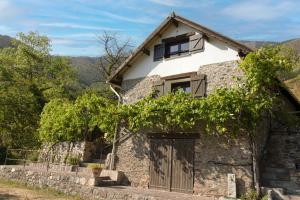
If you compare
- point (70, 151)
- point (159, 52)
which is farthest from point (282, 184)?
→ point (70, 151)

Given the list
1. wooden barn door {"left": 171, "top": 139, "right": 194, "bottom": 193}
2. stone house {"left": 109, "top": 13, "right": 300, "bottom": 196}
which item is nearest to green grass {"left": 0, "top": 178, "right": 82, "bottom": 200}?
stone house {"left": 109, "top": 13, "right": 300, "bottom": 196}

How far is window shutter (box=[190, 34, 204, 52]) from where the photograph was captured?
12.4 m

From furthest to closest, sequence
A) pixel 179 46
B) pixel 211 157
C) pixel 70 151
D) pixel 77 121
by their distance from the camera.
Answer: pixel 77 121 → pixel 70 151 → pixel 179 46 → pixel 211 157

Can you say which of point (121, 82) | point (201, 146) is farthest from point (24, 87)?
point (201, 146)

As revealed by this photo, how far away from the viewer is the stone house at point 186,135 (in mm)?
9898

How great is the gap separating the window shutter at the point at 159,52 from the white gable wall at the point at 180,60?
0.19 m

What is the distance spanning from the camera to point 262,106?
9.45m

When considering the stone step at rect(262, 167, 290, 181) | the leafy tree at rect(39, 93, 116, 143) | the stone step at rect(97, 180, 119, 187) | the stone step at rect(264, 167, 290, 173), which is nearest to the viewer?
the stone step at rect(262, 167, 290, 181)

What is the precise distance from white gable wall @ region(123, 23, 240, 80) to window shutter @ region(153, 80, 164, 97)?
1.31 feet

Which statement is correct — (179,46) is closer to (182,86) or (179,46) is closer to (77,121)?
(182,86)

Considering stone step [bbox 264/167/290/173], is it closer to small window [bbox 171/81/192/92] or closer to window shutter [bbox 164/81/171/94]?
small window [bbox 171/81/192/92]

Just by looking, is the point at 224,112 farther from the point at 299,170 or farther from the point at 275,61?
the point at 299,170

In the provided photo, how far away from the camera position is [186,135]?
11.2 m

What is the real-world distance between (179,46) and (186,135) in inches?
173
